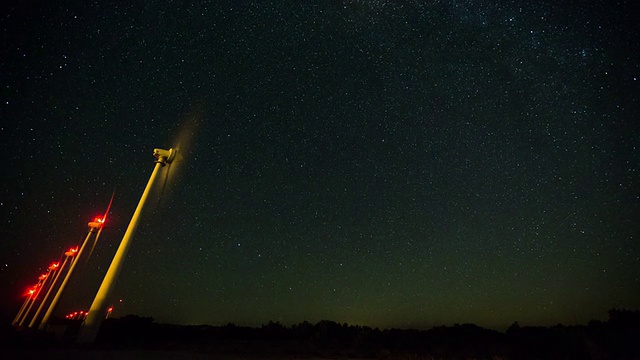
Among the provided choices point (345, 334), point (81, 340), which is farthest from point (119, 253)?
point (345, 334)

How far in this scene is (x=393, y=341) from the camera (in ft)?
112

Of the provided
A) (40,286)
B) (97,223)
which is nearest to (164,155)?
(97,223)

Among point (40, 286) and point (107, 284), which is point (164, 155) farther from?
point (40, 286)

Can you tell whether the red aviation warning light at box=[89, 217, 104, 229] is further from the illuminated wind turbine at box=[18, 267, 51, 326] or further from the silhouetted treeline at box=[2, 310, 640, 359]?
the illuminated wind turbine at box=[18, 267, 51, 326]

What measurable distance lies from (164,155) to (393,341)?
28.6 metres

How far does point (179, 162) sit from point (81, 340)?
49.0 ft

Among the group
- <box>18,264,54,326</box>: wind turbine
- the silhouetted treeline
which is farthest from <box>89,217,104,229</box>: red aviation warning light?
<box>18,264,54,326</box>: wind turbine

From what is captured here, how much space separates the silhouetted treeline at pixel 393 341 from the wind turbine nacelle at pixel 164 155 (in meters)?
13.9

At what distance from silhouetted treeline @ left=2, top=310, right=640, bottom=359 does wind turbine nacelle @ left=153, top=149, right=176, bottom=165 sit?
45.5ft

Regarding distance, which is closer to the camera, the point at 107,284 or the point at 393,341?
the point at 107,284

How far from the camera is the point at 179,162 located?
2923cm

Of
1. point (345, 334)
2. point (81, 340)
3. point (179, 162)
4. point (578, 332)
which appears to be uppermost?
point (179, 162)

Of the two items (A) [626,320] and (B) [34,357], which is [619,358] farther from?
(A) [626,320]

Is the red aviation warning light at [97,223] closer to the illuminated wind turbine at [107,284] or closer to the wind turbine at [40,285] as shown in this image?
the illuminated wind turbine at [107,284]
